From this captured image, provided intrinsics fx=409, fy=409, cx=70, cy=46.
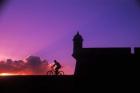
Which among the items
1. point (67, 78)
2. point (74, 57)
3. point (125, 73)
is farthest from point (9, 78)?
point (125, 73)

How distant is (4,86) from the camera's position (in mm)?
29266

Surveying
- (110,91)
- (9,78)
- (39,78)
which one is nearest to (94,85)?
(110,91)

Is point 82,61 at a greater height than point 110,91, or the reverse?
point 82,61

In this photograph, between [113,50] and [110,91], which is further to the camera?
[113,50]

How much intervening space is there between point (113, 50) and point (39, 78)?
606 centimetres

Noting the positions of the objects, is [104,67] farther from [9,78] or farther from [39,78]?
[9,78]

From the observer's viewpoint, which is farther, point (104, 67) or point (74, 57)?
point (74, 57)

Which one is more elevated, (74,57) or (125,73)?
(74,57)

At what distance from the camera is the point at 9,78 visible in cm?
2930

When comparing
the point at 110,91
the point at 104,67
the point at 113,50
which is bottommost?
the point at 110,91

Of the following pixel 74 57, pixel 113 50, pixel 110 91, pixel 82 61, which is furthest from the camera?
pixel 74 57

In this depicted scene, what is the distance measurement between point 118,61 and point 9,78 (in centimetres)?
789

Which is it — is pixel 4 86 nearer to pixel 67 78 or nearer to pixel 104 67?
pixel 67 78

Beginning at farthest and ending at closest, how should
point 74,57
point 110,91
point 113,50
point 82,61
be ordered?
point 74,57
point 113,50
point 82,61
point 110,91
